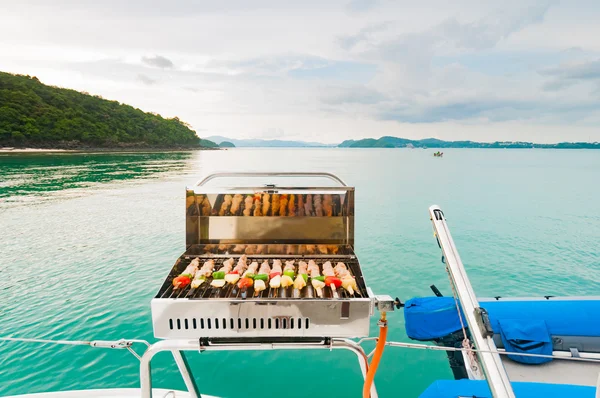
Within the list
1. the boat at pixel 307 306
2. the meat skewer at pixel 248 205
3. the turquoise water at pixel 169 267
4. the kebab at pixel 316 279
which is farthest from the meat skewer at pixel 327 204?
the turquoise water at pixel 169 267

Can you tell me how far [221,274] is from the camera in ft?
7.86

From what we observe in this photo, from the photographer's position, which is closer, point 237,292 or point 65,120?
point 237,292

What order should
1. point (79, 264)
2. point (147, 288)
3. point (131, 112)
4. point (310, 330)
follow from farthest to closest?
1. point (131, 112)
2. point (79, 264)
3. point (147, 288)
4. point (310, 330)

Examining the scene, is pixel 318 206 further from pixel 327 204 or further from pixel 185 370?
pixel 185 370

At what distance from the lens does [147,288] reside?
32.1 ft

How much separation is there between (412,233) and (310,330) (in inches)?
668

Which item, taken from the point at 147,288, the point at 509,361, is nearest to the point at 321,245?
the point at 509,361

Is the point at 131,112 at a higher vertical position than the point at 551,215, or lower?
higher

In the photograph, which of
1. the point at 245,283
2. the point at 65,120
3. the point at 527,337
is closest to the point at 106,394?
the point at 245,283

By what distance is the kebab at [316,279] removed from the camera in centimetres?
222

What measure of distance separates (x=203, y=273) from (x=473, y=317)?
→ 5.61 ft

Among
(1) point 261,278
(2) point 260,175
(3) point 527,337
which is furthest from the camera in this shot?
(3) point 527,337

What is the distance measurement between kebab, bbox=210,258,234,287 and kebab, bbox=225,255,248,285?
37 mm

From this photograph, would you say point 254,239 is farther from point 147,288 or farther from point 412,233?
point 412,233
